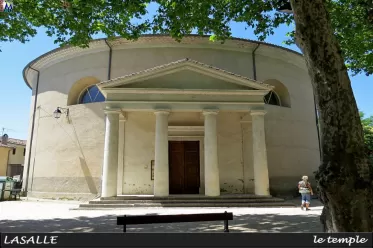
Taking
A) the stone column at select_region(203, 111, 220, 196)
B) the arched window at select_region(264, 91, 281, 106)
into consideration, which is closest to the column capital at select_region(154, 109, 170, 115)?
the stone column at select_region(203, 111, 220, 196)

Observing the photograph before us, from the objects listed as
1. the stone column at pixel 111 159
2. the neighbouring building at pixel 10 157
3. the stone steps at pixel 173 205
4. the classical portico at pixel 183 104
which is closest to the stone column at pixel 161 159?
the classical portico at pixel 183 104

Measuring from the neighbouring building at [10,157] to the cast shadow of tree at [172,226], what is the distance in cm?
2730

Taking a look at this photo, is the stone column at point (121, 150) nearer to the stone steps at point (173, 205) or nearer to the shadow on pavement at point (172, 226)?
the stone steps at point (173, 205)

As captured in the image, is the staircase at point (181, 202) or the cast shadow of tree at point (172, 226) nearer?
the cast shadow of tree at point (172, 226)

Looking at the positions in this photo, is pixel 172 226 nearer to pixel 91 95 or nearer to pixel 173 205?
pixel 173 205

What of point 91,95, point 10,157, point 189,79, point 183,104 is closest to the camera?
point 183,104

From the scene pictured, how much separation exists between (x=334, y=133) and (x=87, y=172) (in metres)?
14.4

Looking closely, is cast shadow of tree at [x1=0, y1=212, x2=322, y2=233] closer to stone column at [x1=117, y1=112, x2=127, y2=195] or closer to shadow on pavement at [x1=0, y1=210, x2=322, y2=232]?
shadow on pavement at [x1=0, y1=210, x2=322, y2=232]

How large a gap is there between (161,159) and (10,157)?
2726cm

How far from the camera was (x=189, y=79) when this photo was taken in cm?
1427

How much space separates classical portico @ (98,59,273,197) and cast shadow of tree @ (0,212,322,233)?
4027mm

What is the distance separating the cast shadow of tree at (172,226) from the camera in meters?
7.46

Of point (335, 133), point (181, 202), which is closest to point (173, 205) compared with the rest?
point (181, 202)
